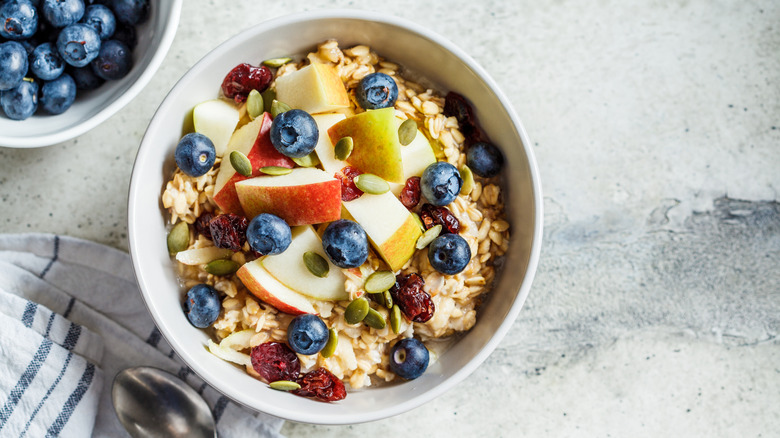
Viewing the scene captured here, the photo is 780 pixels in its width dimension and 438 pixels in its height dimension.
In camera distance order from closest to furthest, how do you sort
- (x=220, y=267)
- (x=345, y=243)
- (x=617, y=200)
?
(x=345, y=243)
(x=220, y=267)
(x=617, y=200)

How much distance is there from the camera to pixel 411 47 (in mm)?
1169

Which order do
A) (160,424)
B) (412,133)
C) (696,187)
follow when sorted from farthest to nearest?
(696,187) → (160,424) → (412,133)

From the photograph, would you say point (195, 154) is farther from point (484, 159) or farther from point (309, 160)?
point (484, 159)

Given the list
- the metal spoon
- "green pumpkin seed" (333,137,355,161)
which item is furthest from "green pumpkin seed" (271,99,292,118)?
the metal spoon

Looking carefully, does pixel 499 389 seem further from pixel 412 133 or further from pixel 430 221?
pixel 412 133

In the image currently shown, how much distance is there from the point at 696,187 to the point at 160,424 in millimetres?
1241

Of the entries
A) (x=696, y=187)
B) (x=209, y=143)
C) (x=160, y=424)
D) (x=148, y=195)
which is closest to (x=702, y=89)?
(x=696, y=187)

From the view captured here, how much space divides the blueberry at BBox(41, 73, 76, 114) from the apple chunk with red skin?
1.43 ft

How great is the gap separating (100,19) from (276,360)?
73 centimetres

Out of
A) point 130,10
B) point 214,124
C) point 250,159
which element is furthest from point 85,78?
point 250,159

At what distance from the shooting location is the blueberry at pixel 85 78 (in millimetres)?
1246

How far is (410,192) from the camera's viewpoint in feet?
3.63

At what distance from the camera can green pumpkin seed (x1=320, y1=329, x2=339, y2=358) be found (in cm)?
108

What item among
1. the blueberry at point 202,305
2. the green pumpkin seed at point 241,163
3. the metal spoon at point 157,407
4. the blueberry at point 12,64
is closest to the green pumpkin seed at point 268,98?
the green pumpkin seed at point 241,163
